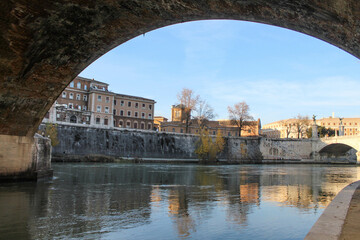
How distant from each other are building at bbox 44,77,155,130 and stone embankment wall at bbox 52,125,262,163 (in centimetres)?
575

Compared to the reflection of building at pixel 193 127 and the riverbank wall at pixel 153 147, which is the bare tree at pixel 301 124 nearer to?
the reflection of building at pixel 193 127

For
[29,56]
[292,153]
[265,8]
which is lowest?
[292,153]

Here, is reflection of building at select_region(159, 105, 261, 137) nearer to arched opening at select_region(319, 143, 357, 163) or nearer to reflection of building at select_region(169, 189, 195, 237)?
arched opening at select_region(319, 143, 357, 163)

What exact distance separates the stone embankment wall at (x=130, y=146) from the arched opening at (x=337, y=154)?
15081mm

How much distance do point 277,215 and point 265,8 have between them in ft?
18.1

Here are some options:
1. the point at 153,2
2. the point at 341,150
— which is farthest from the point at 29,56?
the point at 341,150

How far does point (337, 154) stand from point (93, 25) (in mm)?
73366

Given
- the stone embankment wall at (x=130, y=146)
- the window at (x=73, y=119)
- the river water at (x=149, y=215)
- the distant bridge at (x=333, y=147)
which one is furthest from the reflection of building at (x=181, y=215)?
the distant bridge at (x=333, y=147)

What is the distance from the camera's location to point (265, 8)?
6.29m

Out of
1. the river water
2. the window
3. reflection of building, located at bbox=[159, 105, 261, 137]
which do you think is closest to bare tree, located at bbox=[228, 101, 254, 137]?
reflection of building, located at bbox=[159, 105, 261, 137]

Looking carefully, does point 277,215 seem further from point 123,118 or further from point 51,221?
point 123,118

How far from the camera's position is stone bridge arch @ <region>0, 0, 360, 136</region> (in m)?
5.86

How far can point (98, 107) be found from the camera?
61.4 m

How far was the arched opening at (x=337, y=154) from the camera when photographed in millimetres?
64425
